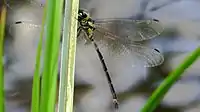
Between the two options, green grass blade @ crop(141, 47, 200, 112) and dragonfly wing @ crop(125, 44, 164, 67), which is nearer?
green grass blade @ crop(141, 47, 200, 112)

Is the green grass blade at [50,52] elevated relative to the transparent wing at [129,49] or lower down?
lower down

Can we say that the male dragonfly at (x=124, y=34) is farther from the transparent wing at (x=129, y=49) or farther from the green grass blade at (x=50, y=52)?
the green grass blade at (x=50, y=52)

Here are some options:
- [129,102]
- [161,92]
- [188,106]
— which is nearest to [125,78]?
[129,102]

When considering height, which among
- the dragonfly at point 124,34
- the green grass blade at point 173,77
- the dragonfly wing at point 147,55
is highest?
the dragonfly at point 124,34

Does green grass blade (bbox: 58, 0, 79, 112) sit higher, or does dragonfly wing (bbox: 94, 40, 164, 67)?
dragonfly wing (bbox: 94, 40, 164, 67)

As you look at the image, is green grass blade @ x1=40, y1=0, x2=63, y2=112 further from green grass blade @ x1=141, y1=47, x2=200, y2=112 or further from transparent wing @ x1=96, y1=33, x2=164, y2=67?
transparent wing @ x1=96, y1=33, x2=164, y2=67

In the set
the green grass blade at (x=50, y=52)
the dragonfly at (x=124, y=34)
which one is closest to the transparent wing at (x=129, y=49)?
the dragonfly at (x=124, y=34)

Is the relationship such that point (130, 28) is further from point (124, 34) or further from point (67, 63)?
point (67, 63)

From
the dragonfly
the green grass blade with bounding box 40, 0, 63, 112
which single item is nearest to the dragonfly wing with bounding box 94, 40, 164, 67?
the dragonfly
